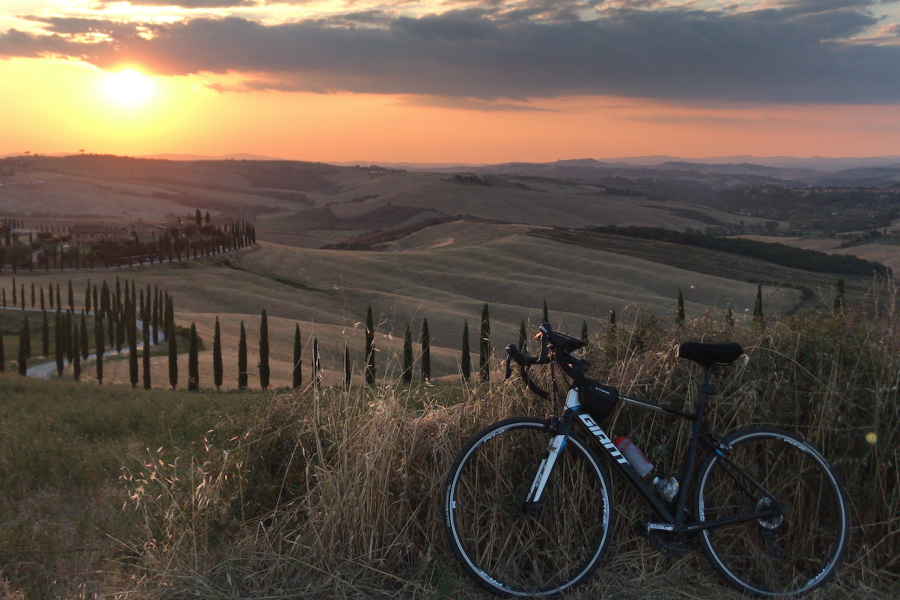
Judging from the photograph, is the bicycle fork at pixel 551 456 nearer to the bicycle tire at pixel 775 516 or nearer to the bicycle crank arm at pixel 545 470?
the bicycle crank arm at pixel 545 470

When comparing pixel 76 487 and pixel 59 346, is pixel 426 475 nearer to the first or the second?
pixel 76 487

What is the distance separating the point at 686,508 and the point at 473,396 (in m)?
1.86

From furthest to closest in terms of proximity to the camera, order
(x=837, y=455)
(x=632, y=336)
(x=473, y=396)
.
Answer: (x=632, y=336) → (x=473, y=396) → (x=837, y=455)

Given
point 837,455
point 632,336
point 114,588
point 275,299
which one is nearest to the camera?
point 114,588

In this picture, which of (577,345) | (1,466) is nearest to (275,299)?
(1,466)

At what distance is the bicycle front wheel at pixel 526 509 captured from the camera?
4781 mm

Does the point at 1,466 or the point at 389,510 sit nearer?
the point at 389,510

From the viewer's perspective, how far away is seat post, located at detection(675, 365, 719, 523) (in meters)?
4.87

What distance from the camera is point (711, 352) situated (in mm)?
5027

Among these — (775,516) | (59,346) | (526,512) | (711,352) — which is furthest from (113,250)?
(775,516)

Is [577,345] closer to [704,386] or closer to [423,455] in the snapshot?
[704,386]

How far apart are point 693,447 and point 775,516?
0.81 m

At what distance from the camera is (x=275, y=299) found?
81.6 meters

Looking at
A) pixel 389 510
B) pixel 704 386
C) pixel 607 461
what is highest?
pixel 704 386
